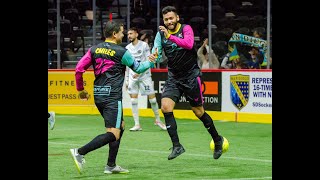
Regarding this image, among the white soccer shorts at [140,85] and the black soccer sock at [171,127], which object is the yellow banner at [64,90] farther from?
the black soccer sock at [171,127]

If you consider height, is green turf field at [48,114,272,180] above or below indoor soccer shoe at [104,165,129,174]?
below

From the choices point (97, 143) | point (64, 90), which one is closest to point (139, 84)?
point (64, 90)

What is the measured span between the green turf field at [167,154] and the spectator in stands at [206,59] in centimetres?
272

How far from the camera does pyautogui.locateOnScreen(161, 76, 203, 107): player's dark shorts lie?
12430 mm

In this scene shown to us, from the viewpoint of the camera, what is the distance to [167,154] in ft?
44.7

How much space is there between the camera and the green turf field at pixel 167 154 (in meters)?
11.0

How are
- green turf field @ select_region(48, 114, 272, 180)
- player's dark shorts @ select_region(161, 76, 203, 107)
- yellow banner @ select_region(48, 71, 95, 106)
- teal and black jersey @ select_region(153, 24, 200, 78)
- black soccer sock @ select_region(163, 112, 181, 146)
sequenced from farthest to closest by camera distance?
1. yellow banner @ select_region(48, 71, 95, 106)
2. player's dark shorts @ select_region(161, 76, 203, 107)
3. teal and black jersey @ select_region(153, 24, 200, 78)
4. black soccer sock @ select_region(163, 112, 181, 146)
5. green turf field @ select_region(48, 114, 272, 180)

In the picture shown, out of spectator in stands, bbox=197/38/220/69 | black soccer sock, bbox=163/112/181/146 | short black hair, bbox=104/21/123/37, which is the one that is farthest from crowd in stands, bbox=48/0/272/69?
short black hair, bbox=104/21/123/37

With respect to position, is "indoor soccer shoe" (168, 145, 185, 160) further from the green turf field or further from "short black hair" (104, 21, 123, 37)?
"short black hair" (104, 21, 123, 37)

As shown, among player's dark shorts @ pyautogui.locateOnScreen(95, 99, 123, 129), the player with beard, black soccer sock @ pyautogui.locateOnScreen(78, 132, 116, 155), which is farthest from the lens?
the player with beard

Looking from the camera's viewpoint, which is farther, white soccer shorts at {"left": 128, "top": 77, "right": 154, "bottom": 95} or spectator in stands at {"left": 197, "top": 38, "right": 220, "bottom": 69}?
spectator in stands at {"left": 197, "top": 38, "right": 220, "bottom": 69}

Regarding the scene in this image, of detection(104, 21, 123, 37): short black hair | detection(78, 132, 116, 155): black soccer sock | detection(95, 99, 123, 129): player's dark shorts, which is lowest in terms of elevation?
detection(78, 132, 116, 155): black soccer sock
